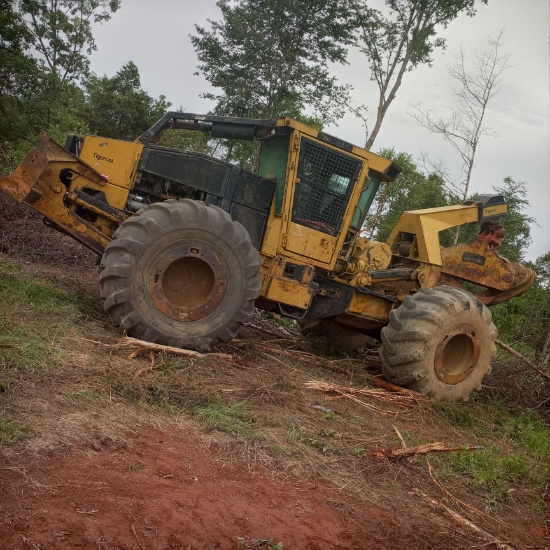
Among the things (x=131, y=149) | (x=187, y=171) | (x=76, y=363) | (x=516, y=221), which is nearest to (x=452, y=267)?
(x=187, y=171)

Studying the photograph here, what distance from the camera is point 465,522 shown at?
3818mm

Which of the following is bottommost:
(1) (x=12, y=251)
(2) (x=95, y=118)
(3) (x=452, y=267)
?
(1) (x=12, y=251)

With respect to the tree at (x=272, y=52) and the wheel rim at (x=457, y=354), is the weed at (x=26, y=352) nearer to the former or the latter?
the wheel rim at (x=457, y=354)

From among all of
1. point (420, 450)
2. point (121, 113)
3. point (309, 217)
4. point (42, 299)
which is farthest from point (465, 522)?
point (121, 113)

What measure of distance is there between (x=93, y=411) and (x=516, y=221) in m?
18.9

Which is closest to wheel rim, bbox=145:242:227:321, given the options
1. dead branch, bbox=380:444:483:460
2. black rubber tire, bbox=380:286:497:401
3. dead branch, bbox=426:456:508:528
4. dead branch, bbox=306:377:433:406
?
dead branch, bbox=306:377:433:406

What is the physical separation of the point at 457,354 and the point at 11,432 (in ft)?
17.8

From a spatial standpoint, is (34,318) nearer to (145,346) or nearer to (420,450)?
(145,346)

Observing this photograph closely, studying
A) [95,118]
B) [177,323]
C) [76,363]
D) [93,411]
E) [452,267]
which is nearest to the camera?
[93,411]

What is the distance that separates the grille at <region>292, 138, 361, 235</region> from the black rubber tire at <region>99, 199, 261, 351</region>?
3.94 ft

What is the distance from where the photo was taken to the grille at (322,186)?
714 centimetres

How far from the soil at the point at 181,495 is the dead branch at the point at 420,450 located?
10 centimetres

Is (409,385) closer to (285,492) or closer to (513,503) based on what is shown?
→ (513,503)

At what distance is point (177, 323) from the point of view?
19.9ft
